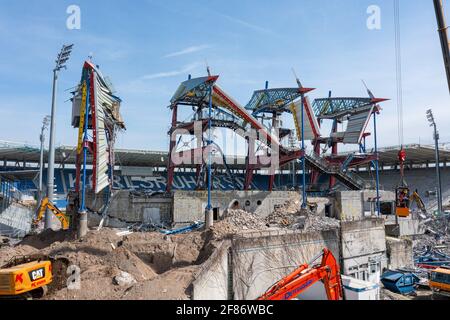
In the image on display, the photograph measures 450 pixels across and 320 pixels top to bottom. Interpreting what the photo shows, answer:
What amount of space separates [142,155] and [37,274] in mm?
38724

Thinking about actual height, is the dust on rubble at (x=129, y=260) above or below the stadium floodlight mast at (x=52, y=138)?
below

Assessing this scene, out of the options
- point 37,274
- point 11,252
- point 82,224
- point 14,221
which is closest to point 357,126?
point 82,224

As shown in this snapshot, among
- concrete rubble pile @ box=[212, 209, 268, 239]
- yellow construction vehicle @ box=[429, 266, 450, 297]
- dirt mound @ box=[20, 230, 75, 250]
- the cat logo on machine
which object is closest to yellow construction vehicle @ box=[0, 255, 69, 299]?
the cat logo on machine

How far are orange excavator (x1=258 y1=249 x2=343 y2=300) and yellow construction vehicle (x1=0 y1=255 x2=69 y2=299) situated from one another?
338 inches

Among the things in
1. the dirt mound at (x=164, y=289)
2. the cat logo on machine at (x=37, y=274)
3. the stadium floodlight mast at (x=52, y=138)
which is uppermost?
the stadium floodlight mast at (x=52, y=138)

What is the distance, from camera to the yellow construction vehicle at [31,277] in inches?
479

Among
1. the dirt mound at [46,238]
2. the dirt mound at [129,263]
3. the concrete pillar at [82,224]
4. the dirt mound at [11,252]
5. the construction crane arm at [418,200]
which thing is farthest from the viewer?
the construction crane arm at [418,200]

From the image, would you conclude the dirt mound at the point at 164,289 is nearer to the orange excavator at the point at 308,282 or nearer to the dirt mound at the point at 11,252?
the orange excavator at the point at 308,282

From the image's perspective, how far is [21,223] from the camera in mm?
33375

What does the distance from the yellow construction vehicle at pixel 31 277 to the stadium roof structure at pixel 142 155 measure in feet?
113

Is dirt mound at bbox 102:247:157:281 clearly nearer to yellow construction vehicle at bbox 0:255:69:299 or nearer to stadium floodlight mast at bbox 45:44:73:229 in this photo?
yellow construction vehicle at bbox 0:255:69:299

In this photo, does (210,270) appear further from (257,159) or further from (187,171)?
(187,171)

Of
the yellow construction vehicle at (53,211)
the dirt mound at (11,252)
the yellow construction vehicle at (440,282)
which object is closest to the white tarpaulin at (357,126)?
the yellow construction vehicle at (440,282)
